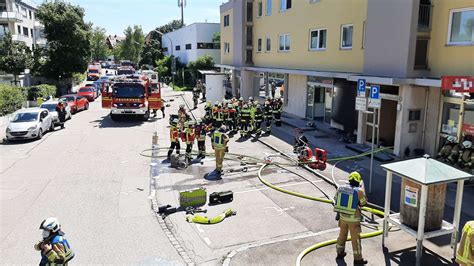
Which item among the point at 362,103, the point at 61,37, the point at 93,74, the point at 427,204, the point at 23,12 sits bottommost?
the point at 427,204

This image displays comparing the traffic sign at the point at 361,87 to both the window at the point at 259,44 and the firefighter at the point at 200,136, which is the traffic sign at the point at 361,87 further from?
the window at the point at 259,44

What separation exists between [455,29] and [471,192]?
18.6 ft

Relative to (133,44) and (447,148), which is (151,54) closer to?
(133,44)

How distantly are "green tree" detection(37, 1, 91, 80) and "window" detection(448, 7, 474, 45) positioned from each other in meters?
36.1

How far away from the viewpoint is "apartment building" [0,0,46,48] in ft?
165

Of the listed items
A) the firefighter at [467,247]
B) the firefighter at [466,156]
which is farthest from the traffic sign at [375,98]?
the firefighter at [467,247]

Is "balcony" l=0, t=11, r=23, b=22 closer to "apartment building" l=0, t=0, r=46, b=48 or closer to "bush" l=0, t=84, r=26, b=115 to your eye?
"apartment building" l=0, t=0, r=46, b=48

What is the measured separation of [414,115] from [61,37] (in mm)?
36233

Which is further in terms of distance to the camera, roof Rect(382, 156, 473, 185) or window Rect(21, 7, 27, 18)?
window Rect(21, 7, 27, 18)

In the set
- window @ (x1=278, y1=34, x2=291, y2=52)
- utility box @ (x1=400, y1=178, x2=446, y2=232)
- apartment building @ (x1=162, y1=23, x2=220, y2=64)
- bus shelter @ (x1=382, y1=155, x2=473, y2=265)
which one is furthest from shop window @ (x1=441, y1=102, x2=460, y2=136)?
apartment building @ (x1=162, y1=23, x2=220, y2=64)

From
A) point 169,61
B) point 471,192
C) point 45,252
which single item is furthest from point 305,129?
point 169,61

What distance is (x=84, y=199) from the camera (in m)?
11.2

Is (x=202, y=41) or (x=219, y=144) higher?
(x=202, y=41)

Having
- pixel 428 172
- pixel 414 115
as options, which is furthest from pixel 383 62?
pixel 428 172
